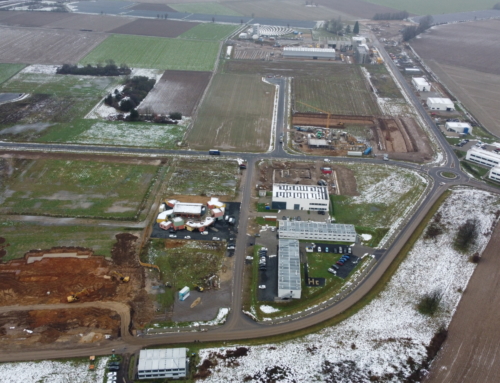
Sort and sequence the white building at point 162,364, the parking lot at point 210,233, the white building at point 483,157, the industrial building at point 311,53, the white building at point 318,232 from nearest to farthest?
the white building at point 162,364, the white building at point 318,232, the parking lot at point 210,233, the white building at point 483,157, the industrial building at point 311,53

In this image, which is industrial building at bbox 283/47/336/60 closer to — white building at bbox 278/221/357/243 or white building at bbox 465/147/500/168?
white building at bbox 465/147/500/168

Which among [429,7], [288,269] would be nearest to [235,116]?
[288,269]

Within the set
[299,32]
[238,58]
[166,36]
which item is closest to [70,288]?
[238,58]

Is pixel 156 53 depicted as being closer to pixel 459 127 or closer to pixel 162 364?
pixel 459 127

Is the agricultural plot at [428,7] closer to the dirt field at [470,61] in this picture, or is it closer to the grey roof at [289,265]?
the dirt field at [470,61]

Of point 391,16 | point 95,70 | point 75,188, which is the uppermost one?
point 391,16

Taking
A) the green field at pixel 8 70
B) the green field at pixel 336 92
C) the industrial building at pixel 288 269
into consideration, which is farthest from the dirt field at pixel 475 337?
the green field at pixel 8 70

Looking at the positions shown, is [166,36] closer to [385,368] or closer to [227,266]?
[227,266]
